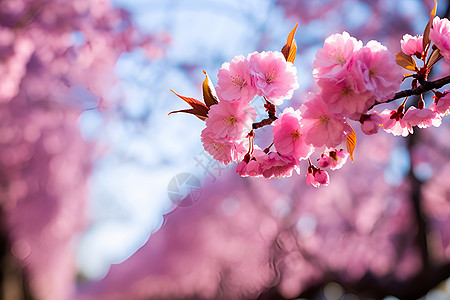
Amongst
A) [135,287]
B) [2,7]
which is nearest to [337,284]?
[2,7]

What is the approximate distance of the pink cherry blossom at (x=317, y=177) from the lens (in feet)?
3.46

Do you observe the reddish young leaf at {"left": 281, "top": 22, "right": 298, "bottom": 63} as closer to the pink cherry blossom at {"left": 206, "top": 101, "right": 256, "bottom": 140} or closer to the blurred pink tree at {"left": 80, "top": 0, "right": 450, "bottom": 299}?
the pink cherry blossom at {"left": 206, "top": 101, "right": 256, "bottom": 140}

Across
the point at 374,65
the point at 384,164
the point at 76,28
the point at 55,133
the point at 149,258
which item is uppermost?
the point at 374,65

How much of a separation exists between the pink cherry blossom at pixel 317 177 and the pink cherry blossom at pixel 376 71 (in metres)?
0.29

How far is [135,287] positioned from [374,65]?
9248 mm

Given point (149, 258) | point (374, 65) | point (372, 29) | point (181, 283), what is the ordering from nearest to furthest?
point (374, 65), point (372, 29), point (181, 283), point (149, 258)

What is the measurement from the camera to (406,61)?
996 millimetres

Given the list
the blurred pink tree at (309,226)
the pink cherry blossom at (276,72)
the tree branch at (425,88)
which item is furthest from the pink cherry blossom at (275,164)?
the blurred pink tree at (309,226)

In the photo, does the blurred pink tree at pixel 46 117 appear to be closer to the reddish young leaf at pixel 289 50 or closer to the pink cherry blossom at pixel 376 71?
the reddish young leaf at pixel 289 50

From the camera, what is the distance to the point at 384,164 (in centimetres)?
646

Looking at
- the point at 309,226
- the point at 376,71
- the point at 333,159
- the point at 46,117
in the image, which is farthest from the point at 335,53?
the point at 46,117

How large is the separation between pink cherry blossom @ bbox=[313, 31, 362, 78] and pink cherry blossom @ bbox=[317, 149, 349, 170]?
269 mm

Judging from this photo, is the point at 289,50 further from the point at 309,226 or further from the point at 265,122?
the point at 309,226

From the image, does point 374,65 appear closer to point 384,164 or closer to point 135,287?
point 384,164
